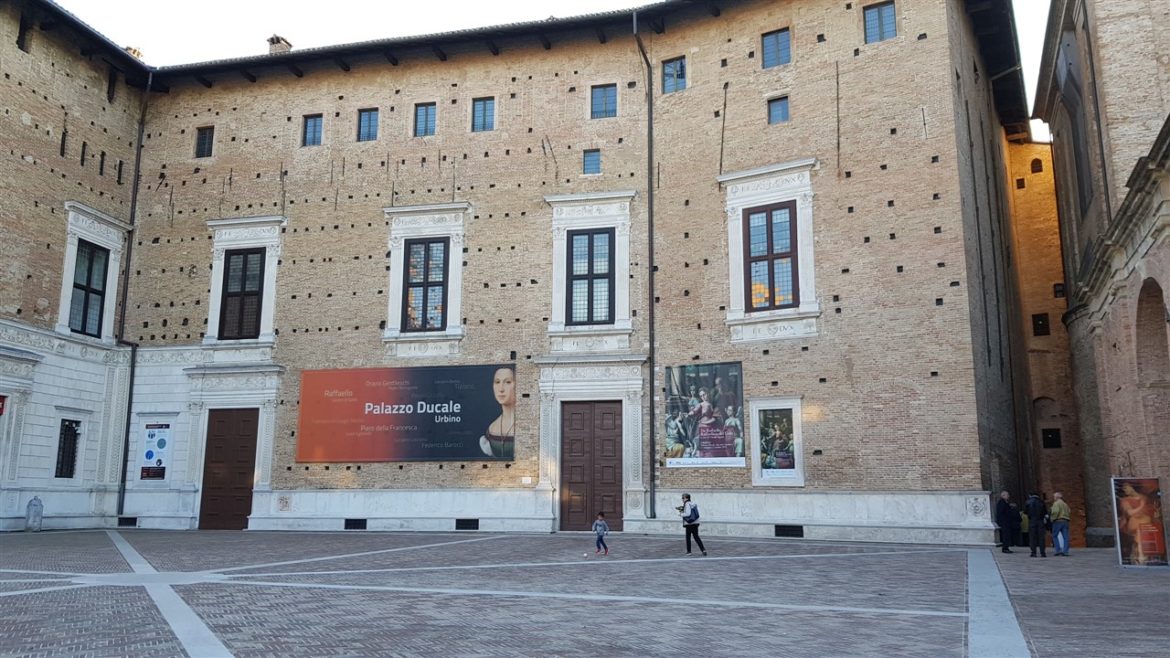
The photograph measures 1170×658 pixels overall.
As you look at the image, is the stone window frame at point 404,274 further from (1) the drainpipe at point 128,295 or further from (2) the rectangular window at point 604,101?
(1) the drainpipe at point 128,295

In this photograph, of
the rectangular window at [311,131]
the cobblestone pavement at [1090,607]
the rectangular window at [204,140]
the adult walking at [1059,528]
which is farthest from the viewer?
the rectangular window at [204,140]

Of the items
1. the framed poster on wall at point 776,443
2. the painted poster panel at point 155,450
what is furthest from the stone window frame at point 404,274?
the framed poster on wall at point 776,443

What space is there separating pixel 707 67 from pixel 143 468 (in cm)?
1800

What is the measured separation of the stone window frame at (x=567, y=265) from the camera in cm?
2184

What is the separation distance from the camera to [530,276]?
22.6 metres

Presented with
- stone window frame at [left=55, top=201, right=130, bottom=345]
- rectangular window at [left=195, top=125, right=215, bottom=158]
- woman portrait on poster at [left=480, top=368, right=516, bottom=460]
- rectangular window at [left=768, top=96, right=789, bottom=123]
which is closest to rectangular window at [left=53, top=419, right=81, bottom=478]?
stone window frame at [left=55, top=201, right=130, bottom=345]

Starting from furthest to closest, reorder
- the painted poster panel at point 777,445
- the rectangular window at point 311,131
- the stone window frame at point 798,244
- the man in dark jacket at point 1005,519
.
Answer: the rectangular window at point 311,131, the stone window frame at point 798,244, the painted poster panel at point 777,445, the man in dark jacket at point 1005,519

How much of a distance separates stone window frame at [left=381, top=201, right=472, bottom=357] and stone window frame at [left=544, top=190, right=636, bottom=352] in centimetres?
247

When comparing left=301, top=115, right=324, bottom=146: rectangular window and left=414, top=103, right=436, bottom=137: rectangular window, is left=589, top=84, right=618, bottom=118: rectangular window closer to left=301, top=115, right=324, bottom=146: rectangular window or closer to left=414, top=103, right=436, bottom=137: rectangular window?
left=414, top=103, right=436, bottom=137: rectangular window

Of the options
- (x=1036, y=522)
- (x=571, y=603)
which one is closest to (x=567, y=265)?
(x=1036, y=522)

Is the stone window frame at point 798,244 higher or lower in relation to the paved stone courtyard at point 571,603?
higher

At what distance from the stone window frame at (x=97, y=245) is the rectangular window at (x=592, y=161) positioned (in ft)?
42.4

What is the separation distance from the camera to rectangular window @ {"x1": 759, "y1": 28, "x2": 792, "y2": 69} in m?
21.5

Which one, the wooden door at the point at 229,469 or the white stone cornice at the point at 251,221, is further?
the white stone cornice at the point at 251,221
